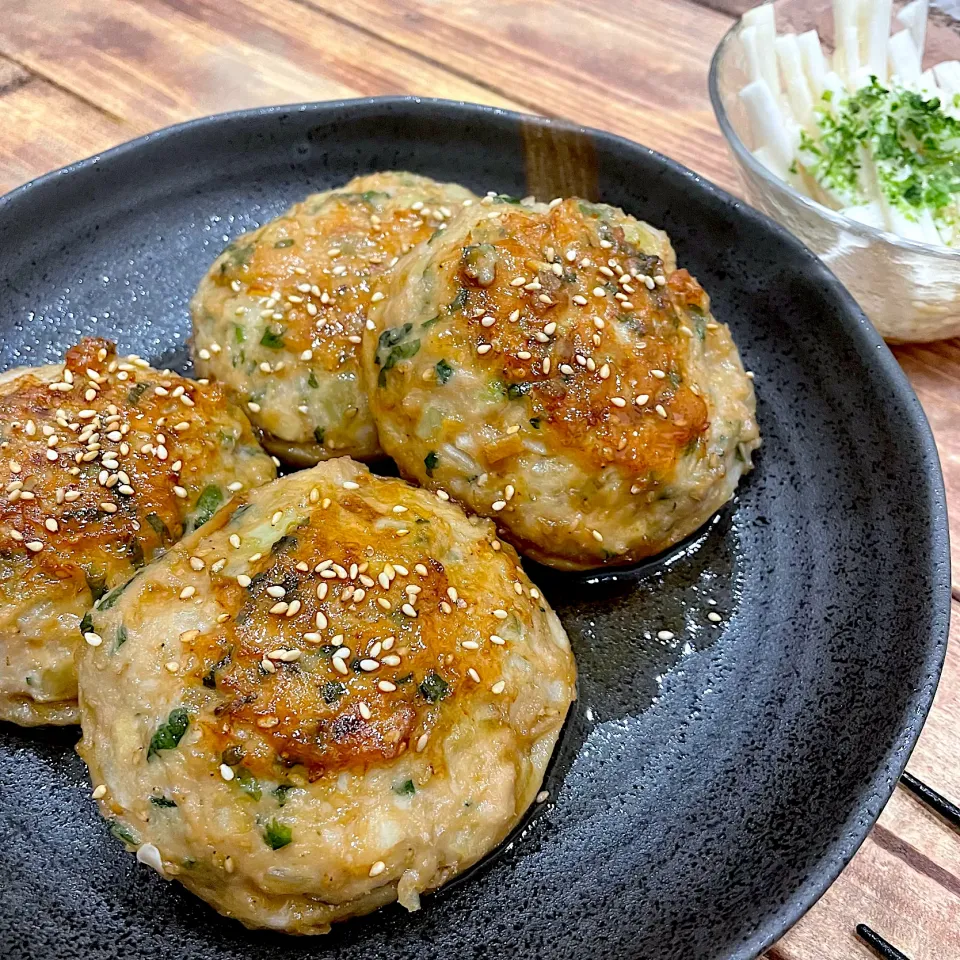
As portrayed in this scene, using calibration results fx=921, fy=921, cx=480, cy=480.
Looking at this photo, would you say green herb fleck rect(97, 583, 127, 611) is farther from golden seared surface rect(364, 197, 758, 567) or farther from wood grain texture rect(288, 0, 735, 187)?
wood grain texture rect(288, 0, 735, 187)

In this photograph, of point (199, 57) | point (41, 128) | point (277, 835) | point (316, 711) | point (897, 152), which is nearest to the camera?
point (277, 835)

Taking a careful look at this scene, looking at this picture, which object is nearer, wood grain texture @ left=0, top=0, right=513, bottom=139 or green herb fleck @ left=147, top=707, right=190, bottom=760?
green herb fleck @ left=147, top=707, right=190, bottom=760

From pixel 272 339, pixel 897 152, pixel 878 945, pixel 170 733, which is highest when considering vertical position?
pixel 897 152

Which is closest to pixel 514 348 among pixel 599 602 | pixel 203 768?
pixel 599 602

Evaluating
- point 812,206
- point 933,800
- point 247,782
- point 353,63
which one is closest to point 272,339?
point 247,782

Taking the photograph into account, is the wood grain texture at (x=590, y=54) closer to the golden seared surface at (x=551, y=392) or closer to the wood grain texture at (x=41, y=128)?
the wood grain texture at (x=41, y=128)

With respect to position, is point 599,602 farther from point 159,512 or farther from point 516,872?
point 159,512

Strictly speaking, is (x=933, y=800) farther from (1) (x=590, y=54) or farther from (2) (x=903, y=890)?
(1) (x=590, y=54)

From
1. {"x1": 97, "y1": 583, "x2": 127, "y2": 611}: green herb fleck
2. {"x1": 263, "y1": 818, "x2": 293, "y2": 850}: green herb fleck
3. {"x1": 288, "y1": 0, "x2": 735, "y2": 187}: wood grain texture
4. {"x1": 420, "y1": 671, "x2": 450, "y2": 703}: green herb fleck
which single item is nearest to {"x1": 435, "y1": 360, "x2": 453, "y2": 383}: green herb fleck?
{"x1": 420, "y1": 671, "x2": 450, "y2": 703}: green herb fleck
